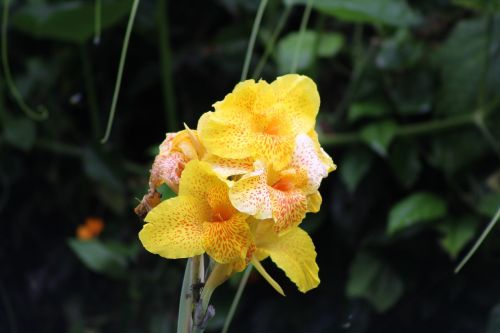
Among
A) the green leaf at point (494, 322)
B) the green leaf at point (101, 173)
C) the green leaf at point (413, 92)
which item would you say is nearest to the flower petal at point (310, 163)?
the green leaf at point (494, 322)

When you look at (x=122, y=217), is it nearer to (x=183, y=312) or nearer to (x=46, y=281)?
(x=46, y=281)

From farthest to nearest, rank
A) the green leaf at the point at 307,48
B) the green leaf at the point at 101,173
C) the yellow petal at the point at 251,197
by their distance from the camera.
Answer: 1. the green leaf at the point at 101,173
2. the green leaf at the point at 307,48
3. the yellow petal at the point at 251,197

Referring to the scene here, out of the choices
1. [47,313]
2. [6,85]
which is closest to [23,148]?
[6,85]

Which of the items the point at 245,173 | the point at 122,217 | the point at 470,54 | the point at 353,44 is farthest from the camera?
the point at 122,217

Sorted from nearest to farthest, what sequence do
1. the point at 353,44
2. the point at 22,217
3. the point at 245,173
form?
the point at 245,173 → the point at 353,44 → the point at 22,217

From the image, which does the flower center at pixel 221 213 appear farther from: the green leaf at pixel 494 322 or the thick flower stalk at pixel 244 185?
the green leaf at pixel 494 322

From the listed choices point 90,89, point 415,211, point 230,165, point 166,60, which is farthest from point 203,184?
point 90,89

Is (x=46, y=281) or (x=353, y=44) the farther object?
(x=46, y=281)

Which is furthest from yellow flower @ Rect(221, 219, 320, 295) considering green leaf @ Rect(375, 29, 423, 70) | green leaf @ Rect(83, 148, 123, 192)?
green leaf @ Rect(83, 148, 123, 192)
